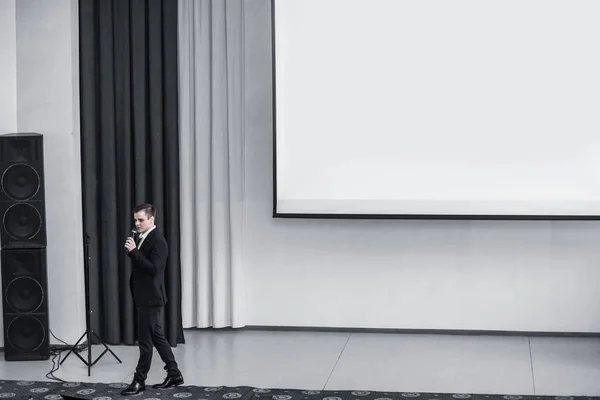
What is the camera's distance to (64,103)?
8.02 meters

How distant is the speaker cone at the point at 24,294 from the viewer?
771cm

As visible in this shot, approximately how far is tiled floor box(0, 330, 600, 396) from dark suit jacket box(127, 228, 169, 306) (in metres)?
0.72

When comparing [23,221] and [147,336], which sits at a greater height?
[23,221]

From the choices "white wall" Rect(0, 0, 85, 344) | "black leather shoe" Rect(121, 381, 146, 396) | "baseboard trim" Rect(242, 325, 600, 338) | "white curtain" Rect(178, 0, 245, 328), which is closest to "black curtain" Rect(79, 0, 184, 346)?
"white wall" Rect(0, 0, 85, 344)

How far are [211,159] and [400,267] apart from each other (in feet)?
5.86

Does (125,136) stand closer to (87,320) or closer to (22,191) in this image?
(22,191)

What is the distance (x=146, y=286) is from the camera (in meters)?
6.74

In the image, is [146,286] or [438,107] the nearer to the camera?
[146,286]

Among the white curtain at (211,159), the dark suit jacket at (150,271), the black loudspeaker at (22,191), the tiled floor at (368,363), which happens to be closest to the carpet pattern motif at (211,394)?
the tiled floor at (368,363)

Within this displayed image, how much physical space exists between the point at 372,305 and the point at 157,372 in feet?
6.53

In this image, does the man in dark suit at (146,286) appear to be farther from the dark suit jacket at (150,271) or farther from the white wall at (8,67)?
the white wall at (8,67)

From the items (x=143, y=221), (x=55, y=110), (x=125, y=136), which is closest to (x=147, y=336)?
(x=143, y=221)

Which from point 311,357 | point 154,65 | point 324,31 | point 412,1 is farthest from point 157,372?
point 412,1

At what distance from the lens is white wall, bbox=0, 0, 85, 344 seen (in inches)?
315
